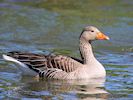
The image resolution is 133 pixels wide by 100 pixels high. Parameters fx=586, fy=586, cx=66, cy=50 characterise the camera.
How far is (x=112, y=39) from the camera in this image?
19.5m

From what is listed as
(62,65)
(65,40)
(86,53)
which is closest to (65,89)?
(62,65)

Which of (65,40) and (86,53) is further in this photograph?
(65,40)

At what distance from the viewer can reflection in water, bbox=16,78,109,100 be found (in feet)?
40.6

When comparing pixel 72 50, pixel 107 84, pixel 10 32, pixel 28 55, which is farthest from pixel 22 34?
pixel 107 84

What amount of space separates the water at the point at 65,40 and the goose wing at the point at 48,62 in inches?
12.8

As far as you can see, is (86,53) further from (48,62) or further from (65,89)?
(65,89)

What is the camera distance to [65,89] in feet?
42.9

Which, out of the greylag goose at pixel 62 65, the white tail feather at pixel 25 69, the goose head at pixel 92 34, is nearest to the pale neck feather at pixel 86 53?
the greylag goose at pixel 62 65

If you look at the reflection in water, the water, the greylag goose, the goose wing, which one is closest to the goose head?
the greylag goose

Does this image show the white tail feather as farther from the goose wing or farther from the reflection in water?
the reflection in water

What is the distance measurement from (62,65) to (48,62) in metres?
0.40

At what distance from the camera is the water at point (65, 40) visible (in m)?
12.8

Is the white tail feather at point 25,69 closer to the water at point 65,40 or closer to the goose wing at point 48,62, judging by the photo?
the goose wing at point 48,62

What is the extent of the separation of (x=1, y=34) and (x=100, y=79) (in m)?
6.46
